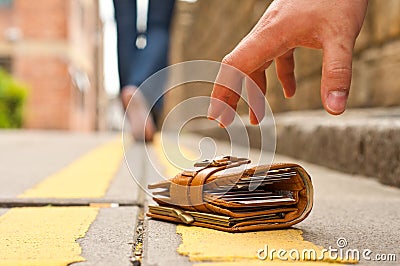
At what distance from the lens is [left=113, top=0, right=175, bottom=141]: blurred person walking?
19.5ft

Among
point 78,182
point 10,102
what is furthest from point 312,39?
point 10,102

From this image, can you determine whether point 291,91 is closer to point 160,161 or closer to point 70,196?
point 70,196

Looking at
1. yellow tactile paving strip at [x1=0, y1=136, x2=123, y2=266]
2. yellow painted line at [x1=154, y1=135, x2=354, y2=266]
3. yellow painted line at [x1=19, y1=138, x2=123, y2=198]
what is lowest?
yellow painted line at [x1=19, y1=138, x2=123, y2=198]

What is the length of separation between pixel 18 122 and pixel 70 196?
1271cm

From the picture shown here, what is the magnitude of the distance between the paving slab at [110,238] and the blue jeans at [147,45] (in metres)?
4.16

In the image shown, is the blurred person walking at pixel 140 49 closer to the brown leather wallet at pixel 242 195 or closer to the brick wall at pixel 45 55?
the brown leather wallet at pixel 242 195

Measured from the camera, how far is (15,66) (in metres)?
16.8

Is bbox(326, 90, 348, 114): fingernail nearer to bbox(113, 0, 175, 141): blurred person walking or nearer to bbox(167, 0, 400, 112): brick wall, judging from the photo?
bbox(167, 0, 400, 112): brick wall

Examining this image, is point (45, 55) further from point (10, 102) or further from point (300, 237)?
point (300, 237)

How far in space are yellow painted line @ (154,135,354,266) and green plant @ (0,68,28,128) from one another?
12931 millimetres
